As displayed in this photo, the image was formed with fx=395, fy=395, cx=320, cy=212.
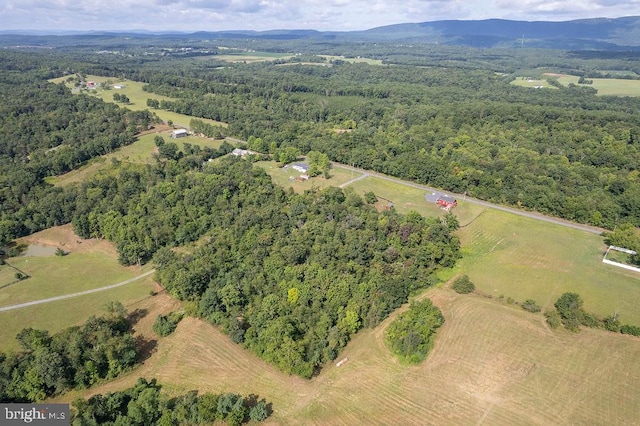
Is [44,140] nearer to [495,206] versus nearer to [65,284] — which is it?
[65,284]

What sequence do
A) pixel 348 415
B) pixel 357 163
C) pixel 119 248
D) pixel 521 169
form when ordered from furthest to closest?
pixel 357 163 < pixel 521 169 < pixel 119 248 < pixel 348 415

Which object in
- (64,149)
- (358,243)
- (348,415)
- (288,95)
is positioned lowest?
Result: (348,415)

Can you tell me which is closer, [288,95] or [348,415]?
[348,415]

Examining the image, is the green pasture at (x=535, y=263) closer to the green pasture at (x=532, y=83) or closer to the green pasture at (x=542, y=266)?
the green pasture at (x=542, y=266)

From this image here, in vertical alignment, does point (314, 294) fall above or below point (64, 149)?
below

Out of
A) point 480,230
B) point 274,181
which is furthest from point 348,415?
point 274,181

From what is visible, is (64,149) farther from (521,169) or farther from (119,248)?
(521,169)

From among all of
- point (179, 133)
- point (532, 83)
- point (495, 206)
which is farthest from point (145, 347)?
point (532, 83)
